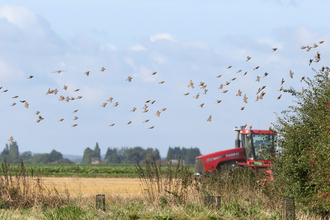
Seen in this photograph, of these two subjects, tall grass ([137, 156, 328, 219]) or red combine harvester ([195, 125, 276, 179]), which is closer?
tall grass ([137, 156, 328, 219])

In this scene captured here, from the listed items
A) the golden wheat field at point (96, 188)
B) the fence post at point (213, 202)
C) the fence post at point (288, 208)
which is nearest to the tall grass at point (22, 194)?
the golden wheat field at point (96, 188)

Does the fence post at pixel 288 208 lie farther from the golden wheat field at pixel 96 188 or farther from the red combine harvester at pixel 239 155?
the red combine harvester at pixel 239 155

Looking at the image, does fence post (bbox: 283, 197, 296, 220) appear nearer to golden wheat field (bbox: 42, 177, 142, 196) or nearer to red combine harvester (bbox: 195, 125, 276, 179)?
golden wheat field (bbox: 42, 177, 142, 196)

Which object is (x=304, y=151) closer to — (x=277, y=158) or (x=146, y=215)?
(x=277, y=158)

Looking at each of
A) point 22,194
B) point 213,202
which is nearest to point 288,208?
point 213,202

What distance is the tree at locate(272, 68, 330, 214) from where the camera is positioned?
9.80m

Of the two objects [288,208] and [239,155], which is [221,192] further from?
[239,155]

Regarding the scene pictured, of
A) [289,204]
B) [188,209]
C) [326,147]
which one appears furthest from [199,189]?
[326,147]

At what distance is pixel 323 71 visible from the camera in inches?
467

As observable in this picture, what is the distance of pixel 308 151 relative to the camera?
34.5 ft

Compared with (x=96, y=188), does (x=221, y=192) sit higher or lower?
higher

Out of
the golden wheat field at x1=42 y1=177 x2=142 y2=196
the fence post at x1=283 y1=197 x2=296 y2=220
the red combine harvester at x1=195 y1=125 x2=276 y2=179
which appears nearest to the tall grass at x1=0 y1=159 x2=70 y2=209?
the golden wheat field at x1=42 y1=177 x2=142 y2=196

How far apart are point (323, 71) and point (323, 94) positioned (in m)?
0.95

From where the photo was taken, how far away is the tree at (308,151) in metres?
9.80
